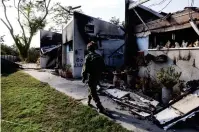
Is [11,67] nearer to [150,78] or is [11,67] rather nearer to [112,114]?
[150,78]

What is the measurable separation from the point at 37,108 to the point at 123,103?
3.36 m

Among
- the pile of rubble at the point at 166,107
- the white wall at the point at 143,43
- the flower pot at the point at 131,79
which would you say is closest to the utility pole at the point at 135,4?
the white wall at the point at 143,43

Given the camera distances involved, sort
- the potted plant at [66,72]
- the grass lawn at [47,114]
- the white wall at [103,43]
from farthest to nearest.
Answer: the potted plant at [66,72] → the white wall at [103,43] → the grass lawn at [47,114]

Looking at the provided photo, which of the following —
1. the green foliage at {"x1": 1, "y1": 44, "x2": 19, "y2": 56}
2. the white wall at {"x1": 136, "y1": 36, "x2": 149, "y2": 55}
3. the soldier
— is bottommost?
the soldier

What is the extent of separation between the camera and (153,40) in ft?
38.4

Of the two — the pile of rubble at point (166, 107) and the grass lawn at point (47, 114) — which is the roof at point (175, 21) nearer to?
the pile of rubble at point (166, 107)

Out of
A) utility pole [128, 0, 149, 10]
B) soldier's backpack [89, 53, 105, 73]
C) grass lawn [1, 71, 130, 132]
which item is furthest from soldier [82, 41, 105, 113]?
utility pole [128, 0, 149, 10]

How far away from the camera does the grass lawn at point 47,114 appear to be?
6758 mm

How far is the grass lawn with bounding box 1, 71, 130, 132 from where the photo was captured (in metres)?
6.76

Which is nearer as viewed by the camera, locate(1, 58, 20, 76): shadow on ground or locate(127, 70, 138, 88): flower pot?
locate(127, 70, 138, 88): flower pot

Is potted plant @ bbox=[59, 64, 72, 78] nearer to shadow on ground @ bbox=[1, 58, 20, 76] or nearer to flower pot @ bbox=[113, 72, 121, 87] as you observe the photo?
flower pot @ bbox=[113, 72, 121, 87]

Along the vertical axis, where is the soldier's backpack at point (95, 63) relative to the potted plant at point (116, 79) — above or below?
above

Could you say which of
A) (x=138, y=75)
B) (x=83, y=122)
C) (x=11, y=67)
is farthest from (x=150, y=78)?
(x=11, y=67)

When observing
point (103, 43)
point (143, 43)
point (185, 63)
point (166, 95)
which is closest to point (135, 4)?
point (143, 43)
